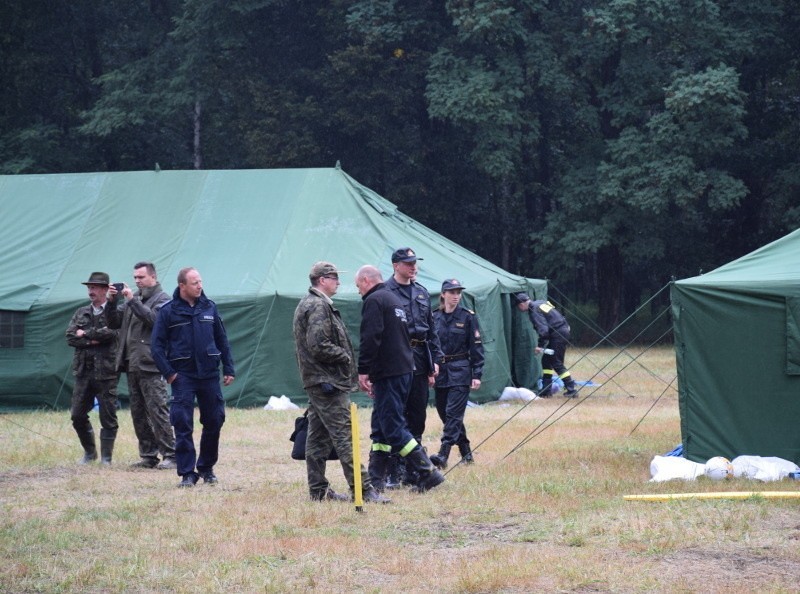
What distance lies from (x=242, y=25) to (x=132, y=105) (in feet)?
11.8

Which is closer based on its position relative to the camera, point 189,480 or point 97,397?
point 189,480

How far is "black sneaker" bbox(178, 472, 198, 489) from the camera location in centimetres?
948

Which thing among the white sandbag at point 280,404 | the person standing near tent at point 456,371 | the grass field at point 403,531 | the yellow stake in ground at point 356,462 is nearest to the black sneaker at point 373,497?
the grass field at point 403,531

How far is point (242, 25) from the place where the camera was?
32.4m

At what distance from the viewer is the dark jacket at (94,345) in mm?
10859

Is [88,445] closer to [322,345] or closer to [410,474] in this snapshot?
[410,474]

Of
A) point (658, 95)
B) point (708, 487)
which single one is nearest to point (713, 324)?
point (708, 487)

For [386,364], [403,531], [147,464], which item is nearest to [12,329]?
[147,464]

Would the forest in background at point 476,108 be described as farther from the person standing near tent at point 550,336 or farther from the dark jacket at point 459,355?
the dark jacket at point 459,355

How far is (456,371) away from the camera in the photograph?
10.4m

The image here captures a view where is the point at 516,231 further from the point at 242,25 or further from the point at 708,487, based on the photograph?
the point at 708,487

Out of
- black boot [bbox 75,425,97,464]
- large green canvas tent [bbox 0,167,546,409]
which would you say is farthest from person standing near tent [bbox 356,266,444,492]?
large green canvas tent [bbox 0,167,546,409]

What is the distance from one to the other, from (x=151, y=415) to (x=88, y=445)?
84 centimetres

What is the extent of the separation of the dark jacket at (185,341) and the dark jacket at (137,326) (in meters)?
1.16
